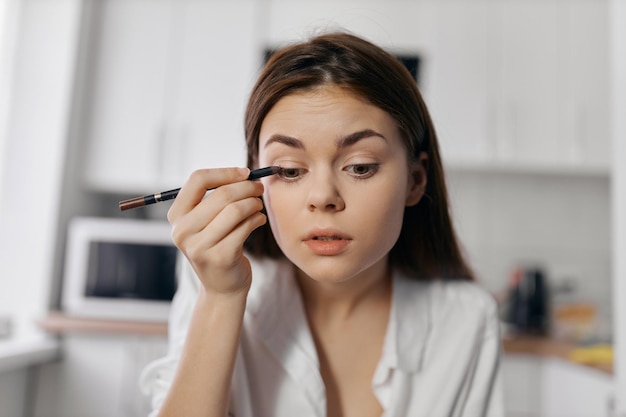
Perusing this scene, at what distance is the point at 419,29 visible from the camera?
2625mm

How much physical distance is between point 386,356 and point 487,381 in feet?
0.63

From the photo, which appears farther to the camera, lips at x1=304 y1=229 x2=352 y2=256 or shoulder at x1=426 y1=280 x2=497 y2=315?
shoulder at x1=426 y1=280 x2=497 y2=315

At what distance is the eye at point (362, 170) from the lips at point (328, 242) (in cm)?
9

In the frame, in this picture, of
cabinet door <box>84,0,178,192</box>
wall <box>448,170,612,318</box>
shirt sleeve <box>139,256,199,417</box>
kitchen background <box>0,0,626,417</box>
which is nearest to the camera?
shirt sleeve <box>139,256,199,417</box>

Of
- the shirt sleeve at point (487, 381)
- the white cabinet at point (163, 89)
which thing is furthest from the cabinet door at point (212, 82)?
the shirt sleeve at point (487, 381)

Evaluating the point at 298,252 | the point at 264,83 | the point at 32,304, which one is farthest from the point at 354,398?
the point at 32,304

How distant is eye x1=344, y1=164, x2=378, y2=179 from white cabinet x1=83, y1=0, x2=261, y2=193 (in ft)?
5.87

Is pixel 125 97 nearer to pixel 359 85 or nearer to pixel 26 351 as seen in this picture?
pixel 26 351

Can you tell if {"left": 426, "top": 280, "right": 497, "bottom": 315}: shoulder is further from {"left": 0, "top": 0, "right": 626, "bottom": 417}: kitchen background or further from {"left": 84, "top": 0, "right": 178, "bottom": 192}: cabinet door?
{"left": 84, "top": 0, "right": 178, "bottom": 192}: cabinet door

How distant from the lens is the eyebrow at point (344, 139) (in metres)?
0.77

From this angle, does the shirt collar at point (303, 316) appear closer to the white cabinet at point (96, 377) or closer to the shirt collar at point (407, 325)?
the shirt collar at point (407, 325)

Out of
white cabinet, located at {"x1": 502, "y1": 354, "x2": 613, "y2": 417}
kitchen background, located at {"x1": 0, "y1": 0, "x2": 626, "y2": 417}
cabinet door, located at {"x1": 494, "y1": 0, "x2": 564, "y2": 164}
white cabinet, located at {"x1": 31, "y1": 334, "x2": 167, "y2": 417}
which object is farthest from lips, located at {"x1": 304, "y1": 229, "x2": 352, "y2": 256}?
cabinet door, located at {"x1": 494, "y1": 0, "x2": 564, "y2": 164}

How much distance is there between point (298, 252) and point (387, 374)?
0.29 meters

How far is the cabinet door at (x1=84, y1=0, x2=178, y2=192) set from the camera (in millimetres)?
2527
